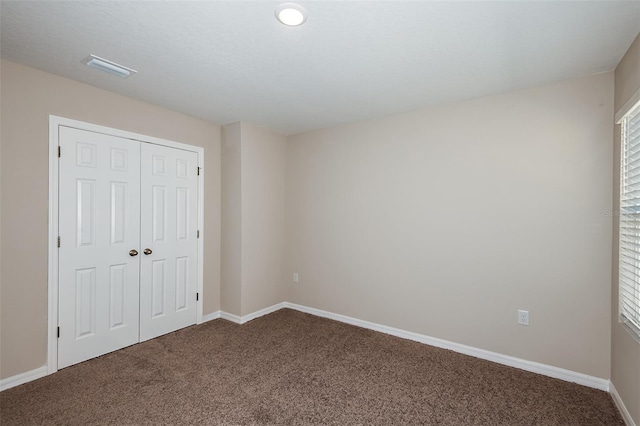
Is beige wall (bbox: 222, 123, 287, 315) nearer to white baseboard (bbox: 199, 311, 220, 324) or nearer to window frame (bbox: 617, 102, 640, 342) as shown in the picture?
white baseboard (bbox: 199, 311, 220, 324)

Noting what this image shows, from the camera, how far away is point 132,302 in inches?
123

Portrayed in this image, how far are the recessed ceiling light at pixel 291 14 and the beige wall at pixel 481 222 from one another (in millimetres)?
1908

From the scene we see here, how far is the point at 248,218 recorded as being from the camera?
389cm

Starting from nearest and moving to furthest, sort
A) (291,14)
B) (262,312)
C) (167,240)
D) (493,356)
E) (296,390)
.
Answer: (291,14) → (296,390) → (493,356) → (167,240) → (262,312)

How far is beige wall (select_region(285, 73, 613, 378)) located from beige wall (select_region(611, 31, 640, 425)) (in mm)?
95

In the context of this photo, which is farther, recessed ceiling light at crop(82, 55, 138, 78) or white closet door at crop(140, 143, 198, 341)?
white closet door at crop(140, 143, 198, 341)

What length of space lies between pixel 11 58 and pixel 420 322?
4.19 metres

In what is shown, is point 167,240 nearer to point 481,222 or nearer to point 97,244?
point 97,244

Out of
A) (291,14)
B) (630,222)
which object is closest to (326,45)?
(291,14)

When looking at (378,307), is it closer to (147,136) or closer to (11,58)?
(147,136)

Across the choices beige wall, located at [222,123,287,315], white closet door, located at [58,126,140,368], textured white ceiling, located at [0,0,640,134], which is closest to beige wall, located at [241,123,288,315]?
beige wall, located at [222,123,287,315]

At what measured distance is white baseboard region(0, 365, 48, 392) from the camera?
7.63ft

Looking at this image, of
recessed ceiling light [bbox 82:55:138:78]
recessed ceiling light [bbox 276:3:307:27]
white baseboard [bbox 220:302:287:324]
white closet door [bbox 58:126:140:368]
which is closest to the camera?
recessed ceiling light [bbox 276:3:307:27]

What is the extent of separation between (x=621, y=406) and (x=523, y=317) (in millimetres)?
777
